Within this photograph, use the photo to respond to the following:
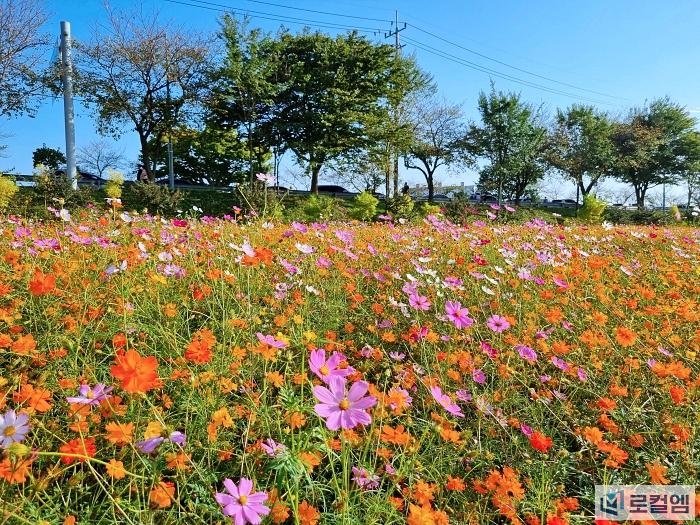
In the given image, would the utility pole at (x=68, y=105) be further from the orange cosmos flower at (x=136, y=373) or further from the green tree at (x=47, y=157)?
the orange cosmos flower at (x=136, y=373)

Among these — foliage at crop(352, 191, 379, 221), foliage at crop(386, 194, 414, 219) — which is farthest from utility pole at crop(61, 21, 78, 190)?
foliage at crop(386, 194, 414, 219)

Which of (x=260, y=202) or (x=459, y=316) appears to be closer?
(x=459, y=316)

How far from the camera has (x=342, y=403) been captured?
708mm

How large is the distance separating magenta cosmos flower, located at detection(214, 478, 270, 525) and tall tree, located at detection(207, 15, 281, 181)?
16.4 meters

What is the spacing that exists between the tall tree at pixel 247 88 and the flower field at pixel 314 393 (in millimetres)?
15031

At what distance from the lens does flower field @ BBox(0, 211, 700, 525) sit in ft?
2.90

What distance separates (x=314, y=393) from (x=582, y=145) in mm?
29326

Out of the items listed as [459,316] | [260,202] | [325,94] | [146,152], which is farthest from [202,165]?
[459,316]

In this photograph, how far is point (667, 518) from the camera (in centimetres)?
105

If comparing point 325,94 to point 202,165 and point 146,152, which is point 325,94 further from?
point 202,165

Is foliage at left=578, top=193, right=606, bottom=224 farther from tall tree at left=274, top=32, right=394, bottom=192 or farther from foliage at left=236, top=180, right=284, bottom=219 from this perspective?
foliage at left=236, top=180, right=284, bottom=219

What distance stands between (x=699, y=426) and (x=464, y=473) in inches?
31.6

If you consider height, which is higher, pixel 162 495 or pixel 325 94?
pixel 325 94

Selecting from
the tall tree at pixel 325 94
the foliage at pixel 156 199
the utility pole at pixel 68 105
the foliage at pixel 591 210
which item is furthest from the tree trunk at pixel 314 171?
the foliage at pixel 591 210
